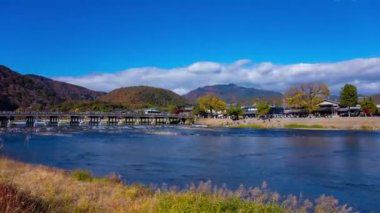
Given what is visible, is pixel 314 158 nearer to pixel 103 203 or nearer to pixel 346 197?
pixel 346 197

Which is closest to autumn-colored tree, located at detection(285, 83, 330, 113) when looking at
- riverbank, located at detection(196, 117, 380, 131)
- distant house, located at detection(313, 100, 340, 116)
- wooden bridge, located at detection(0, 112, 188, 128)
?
riverbank, located at detection(196, 117, 380, 131)

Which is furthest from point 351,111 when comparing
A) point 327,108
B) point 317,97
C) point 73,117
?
point 73,117

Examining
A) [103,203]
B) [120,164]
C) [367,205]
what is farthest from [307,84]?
[103,203]

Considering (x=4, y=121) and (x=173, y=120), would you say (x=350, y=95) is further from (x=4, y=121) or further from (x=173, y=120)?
(x=4, y=121)

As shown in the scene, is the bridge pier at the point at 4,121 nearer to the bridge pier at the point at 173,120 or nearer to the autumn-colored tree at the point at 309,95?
the bridge pier at the point at 173,120

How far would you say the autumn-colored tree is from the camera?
122 m

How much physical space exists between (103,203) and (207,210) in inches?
148

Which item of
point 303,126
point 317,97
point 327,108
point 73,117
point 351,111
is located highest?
point 317,97

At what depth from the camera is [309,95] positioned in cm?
12350

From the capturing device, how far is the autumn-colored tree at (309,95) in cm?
12219

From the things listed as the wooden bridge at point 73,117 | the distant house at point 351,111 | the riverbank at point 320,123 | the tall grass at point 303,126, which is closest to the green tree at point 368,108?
the distant house at point 351,111

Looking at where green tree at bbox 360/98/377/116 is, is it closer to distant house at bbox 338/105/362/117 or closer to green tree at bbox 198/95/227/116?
distant house at bbox 338/105/362/117

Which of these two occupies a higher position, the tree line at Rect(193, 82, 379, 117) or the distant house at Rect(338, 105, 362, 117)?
the tree line at Rect(193, 82, 379, 117)

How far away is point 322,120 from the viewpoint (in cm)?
10900
